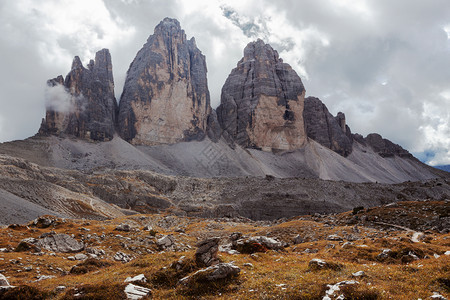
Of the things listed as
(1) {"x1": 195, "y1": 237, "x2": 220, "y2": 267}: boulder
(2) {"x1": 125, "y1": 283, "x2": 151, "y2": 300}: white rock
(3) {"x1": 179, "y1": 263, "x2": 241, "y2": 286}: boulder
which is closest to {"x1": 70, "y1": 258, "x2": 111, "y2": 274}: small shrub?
(2) {"x1": 125, "y1": 283, "x2": 151, "y2": 300}: white rock

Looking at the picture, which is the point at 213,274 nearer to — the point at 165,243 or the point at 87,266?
the point at 87,266

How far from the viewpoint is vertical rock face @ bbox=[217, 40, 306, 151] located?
17812cm

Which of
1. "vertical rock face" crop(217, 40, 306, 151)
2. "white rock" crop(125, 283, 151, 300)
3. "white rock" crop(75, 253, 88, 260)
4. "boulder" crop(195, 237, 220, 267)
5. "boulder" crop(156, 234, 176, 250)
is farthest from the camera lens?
"vertical rock face" crop(217, 40, 306, 151)

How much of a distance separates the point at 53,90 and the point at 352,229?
158 metres

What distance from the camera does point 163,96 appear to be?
162 meters

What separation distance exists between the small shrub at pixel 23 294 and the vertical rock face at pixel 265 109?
537 ft

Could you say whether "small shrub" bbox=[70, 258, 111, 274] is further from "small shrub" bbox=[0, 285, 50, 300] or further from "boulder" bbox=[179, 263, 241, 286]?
"boulder" bbox=[179, 263, 241, 286]

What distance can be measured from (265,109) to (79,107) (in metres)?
105

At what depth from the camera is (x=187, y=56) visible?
17962 centimetres

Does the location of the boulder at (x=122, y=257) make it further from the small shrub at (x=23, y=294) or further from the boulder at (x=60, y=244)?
the small shrub at (x=23, y=294)

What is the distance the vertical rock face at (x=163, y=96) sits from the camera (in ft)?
517

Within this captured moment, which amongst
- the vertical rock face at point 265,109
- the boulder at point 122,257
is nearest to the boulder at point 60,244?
the boulder at point 122,257

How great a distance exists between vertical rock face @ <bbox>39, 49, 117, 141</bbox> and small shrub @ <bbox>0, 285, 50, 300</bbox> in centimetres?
14675

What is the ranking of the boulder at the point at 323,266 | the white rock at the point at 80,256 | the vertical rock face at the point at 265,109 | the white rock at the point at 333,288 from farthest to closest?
the vertical rock face at the point at 265,109
the white rock at the point at 80,256
the boulder at the point at 323,266
the white rock at the point at 333,288
